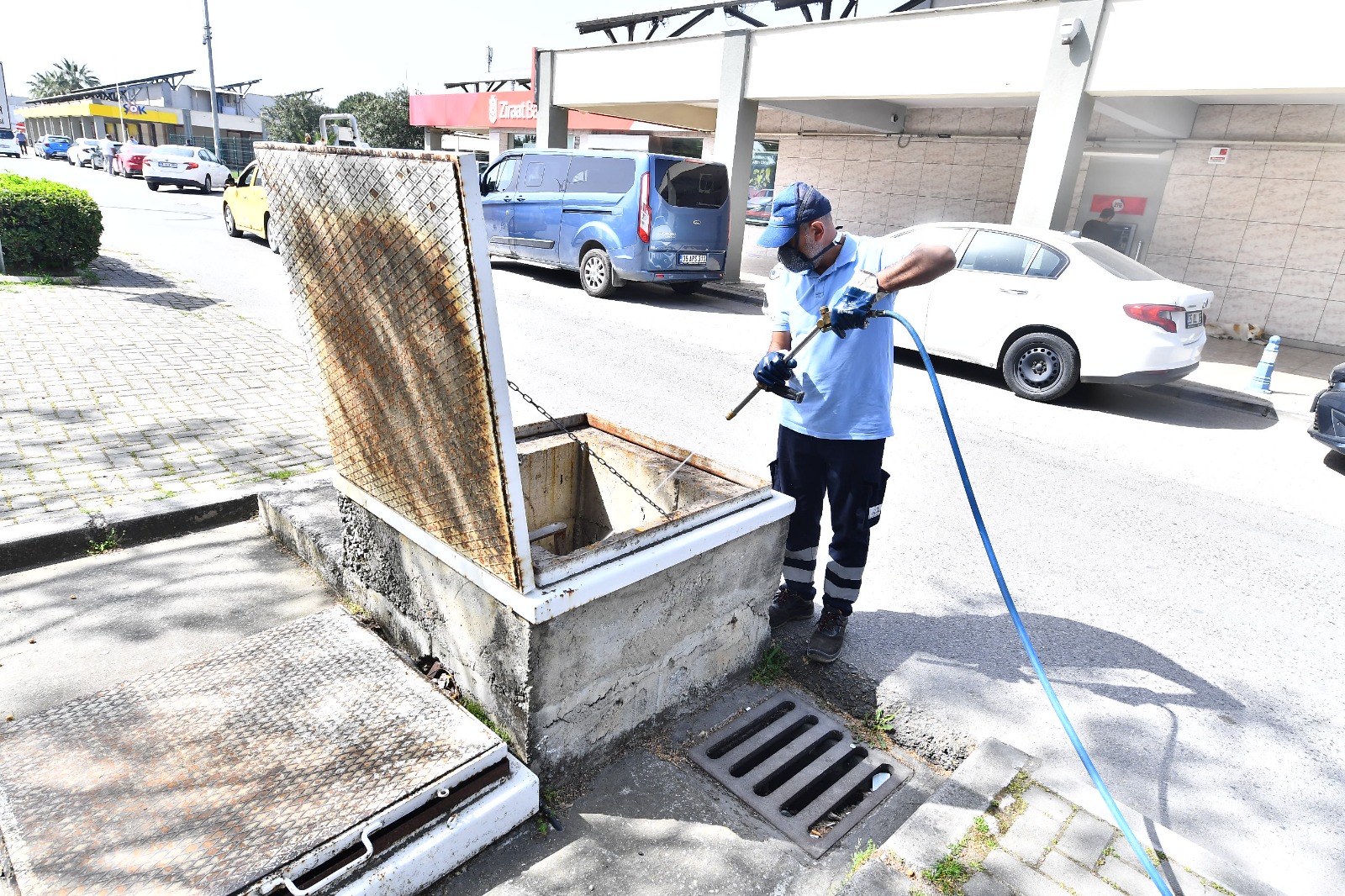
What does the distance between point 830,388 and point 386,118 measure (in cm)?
3732

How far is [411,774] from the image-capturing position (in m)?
2.13

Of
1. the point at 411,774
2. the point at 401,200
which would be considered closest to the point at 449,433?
the point at 401,200

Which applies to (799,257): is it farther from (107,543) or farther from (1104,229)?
(1104,229)

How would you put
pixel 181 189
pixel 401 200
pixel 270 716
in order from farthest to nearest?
pixel 181 189 → pixel 270 716 → pixel 401 200

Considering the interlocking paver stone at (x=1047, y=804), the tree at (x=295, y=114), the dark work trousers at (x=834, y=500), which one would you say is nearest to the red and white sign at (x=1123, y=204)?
the dark work trousers at (x=834, y=500)

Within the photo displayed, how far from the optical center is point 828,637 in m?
3.12

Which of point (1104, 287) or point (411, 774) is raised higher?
point (1104, 287)

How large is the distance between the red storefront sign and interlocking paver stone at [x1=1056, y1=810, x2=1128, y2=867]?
20384 millimetres

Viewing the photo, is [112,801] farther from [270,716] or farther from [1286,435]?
[1286,435]

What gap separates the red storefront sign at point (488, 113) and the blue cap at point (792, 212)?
18730mm

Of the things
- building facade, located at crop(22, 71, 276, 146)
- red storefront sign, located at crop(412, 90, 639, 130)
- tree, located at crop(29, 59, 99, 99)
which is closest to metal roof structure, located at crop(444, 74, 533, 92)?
red storefront sign, located at crop(412, 90, 639, 130)

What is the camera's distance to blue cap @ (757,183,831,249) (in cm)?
289

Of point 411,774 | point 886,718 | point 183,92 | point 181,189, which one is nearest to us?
point 411,774

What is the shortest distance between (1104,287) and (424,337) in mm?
6803
